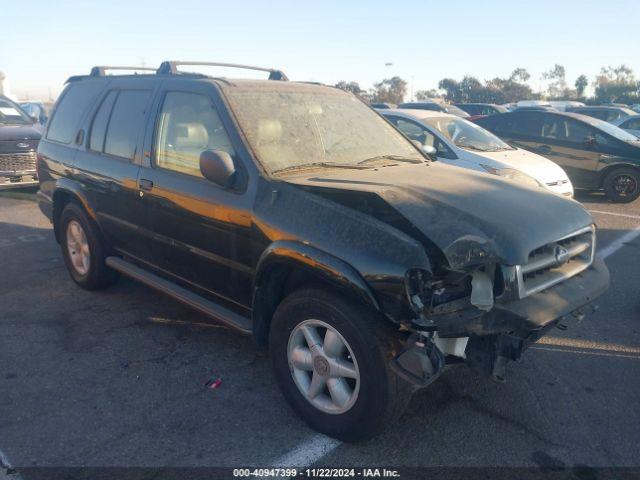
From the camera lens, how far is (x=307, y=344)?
123 inches

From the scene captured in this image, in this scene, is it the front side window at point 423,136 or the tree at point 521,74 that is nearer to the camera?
the front side window at point 423,136

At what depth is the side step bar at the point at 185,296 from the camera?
3.53m

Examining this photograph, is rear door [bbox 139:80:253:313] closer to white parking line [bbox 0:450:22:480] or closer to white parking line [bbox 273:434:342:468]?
white parking line [bbox 273:434:342:468]

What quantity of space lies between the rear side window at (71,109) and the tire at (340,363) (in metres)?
3.20

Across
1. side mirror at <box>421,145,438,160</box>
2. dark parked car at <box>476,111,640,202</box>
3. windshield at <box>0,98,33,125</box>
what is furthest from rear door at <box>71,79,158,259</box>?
dark parked car at <box>476,111,640,202</box>

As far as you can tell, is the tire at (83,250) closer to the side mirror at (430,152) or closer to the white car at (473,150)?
the side mirror at (430,152)

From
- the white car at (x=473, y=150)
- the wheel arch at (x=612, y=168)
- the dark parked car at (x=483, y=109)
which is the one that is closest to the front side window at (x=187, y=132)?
the white car at (x=473, y=150)

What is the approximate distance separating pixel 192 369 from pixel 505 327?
7.15ft

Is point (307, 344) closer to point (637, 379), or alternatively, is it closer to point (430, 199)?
point (430, 199)

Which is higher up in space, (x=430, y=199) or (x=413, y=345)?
(x=430, y=199)

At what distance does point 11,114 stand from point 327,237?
1054 cm

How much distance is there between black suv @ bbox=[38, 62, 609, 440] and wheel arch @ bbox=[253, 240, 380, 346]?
0.4 inches

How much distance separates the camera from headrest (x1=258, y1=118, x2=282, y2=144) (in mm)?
3588

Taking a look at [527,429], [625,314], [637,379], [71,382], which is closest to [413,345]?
[527,429]
